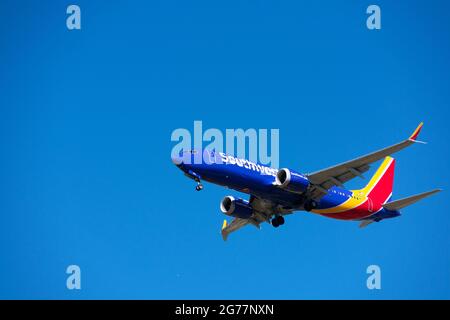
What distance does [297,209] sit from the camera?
58312 millimetres

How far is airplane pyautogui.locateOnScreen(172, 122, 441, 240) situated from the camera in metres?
52.9

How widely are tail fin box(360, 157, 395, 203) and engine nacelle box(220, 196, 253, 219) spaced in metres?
9.49

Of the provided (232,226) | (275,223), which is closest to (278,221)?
(275,223)

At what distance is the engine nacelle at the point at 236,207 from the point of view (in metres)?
60.3

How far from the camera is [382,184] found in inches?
2518

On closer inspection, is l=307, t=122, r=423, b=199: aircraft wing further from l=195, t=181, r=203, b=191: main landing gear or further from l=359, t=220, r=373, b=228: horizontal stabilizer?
l=195, t=181, r=203, b=191: main landing gear

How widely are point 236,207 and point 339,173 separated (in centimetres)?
950

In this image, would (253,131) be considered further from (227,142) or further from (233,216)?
(233,216)

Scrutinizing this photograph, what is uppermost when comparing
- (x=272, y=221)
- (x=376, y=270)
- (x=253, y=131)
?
(x=253, y=131)

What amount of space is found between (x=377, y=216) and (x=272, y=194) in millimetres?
10443

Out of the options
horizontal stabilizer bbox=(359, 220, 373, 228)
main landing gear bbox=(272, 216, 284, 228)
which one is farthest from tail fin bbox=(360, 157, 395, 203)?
main landing gear bbox=(272, 216, 284, 228)
